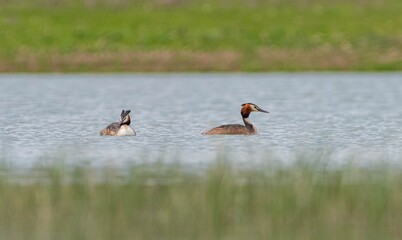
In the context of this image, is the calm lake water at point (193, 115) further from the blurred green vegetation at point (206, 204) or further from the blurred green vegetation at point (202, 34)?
the blurred green vegetation at point (202, 34)

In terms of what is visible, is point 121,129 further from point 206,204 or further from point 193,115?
point 206,204

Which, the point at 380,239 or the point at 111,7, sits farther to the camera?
the point at 111,7

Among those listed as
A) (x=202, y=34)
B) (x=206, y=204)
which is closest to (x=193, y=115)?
(x=206, y=204)

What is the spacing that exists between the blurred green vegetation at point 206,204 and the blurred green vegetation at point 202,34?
1594 inches

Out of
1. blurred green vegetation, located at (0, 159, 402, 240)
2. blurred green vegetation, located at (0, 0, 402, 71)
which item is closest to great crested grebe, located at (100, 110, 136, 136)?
blurred green vegetation, located at (0, 159, 402, 240)

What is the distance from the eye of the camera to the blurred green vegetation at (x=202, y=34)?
196 ft

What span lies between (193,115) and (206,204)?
18901 millimetres

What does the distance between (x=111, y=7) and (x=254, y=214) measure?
58.5 metres

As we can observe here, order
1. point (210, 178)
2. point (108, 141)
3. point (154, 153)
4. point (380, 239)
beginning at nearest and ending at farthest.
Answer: point (380, 239) < point (210, 178) < point (154, 153) < point (108, 141)

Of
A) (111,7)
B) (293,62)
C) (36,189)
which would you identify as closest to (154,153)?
(36,189)

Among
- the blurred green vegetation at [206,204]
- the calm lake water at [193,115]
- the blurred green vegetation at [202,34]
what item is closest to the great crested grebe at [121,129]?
the calm lake water at [193,115]

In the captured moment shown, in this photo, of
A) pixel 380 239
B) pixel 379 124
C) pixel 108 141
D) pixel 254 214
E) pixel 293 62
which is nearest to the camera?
pixel 380 239

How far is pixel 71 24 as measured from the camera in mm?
67938

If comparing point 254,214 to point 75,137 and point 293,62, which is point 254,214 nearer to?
point 75,137
